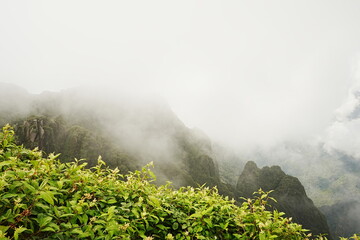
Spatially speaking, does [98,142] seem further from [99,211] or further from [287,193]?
[287,193]

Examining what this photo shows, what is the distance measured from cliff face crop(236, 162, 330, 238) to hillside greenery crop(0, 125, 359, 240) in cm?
15853

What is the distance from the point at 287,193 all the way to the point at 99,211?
604ft

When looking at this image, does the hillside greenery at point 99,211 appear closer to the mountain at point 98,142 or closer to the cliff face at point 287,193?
the mountain at point 98,142

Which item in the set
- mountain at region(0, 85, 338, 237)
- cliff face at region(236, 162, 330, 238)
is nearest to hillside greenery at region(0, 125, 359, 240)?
mountain at region(0, 85, 338, 237)

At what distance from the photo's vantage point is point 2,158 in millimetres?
3846

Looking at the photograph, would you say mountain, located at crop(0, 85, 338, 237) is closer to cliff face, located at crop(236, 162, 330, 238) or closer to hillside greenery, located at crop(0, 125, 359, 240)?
cliff face, located at crop(236, 162, 330, 238)

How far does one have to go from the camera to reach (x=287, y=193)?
156 metres

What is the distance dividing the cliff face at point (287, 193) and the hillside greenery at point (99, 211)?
159 metres

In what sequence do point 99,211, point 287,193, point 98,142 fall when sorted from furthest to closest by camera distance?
point 287,193 → point 98,142 → point 99,211

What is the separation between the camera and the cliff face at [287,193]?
492 feet

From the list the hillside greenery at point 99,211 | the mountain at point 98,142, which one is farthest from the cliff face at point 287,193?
the hillside greenery at point 99,211

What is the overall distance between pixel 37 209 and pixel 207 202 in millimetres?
3129

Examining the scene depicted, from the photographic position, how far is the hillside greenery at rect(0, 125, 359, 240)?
2.83 m

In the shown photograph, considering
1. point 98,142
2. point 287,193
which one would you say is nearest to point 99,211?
point 98,142
